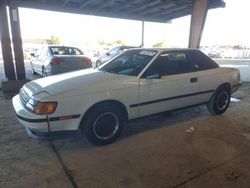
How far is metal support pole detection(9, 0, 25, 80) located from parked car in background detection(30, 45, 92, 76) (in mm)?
972

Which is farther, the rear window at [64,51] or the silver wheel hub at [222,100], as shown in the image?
the rear window at [64,51]

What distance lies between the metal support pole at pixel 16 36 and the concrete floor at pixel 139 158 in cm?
325

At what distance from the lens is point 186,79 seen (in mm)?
4008

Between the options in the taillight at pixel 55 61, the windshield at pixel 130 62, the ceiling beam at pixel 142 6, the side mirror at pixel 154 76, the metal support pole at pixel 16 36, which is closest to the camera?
the side mirror at pixel 154 76

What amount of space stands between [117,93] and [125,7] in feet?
28.7

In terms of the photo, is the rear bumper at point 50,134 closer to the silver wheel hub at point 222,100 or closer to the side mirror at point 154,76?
the side mirror at point 154,76

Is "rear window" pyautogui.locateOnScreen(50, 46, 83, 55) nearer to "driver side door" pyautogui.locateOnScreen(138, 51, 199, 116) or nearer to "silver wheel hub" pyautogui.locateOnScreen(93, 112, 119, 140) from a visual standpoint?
"driver side door" pyautogui.locateOnScreen(138, 51, 199, 116)

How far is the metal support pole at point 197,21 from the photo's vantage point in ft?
25.7

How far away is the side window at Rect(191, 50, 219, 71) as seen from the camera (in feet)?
→ 14.2

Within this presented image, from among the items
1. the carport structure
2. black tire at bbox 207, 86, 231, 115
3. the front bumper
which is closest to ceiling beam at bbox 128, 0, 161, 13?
the carport structure

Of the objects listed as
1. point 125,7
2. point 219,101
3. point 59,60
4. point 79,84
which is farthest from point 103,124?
point 125,7

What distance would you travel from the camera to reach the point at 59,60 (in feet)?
24.8

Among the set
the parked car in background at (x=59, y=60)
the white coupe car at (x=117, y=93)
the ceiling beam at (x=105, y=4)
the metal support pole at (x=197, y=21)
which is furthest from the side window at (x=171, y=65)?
the ceiling beam at (x=105, y=4)

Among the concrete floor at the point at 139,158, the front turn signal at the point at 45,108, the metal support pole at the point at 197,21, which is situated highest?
the metal support pole at the point at 197,21
